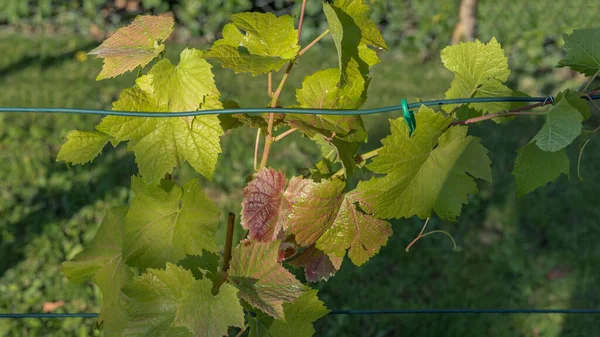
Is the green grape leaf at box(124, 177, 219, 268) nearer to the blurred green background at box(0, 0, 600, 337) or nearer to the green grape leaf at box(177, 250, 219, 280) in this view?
the green grape leaf at box(177, 250, 219, 280)

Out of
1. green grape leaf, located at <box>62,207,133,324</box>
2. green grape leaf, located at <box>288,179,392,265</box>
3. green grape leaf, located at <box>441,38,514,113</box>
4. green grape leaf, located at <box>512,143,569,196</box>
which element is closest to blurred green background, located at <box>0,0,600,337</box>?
green grape leaf, located at <box>441,38,514,113</box>

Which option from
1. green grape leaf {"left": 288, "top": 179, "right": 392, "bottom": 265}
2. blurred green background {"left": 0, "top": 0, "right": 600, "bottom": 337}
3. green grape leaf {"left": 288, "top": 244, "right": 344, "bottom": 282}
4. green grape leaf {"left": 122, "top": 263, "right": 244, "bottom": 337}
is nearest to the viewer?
green grape leaf {"left": 122, "top": 263, "right": 244, "bottom": 337}

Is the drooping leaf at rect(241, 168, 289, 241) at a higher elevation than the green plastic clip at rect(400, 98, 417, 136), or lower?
lower

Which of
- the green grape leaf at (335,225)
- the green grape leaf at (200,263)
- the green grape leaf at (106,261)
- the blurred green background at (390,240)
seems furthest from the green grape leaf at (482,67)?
the blurred green background at (390,240)

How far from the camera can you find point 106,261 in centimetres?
→ 145

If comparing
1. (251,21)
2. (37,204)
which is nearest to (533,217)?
(37,204)

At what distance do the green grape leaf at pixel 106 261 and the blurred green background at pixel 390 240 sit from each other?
1.62m

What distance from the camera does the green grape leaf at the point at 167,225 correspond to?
1270mm

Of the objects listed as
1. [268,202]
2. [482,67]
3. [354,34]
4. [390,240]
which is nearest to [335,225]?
[268,202]

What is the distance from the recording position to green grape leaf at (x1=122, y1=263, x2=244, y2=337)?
3.66 feet

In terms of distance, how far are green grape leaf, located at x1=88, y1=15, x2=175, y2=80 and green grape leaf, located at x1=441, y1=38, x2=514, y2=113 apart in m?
0.57

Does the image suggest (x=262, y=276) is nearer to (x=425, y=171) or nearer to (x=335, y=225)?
(x=335, y=225)

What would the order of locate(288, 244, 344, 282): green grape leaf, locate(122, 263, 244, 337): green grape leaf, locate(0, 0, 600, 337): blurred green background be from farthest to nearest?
locate(0, 0, 600, 337): blurred green background < locate(288, 244, 344, 282): green grape leaf < locate(122, 263, 244, 337): green grape leaf

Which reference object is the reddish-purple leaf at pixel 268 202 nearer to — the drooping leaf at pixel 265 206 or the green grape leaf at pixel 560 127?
the drooping leaf at pixel 265 206
